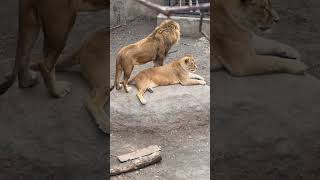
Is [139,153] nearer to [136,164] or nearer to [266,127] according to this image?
[136,164]

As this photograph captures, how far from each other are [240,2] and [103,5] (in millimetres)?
590

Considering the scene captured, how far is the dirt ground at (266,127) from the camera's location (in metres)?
2.50

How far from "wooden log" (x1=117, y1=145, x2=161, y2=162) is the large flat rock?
0.67 metres

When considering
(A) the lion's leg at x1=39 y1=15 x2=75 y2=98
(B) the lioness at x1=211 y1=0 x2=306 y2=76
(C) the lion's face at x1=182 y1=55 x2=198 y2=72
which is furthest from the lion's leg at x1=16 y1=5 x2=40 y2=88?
(C) the lion's face at x1=182 y1=55 x2=198 y2=72

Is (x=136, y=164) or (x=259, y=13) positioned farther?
(x=136, y=164)

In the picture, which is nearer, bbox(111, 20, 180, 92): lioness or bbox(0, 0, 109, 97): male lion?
bbox(0, 0, 109, 97): male lion

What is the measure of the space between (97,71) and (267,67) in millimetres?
772

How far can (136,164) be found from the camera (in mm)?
3082

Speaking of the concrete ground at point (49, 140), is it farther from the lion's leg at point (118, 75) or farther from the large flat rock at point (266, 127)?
the lion's leg at point (118, 75)

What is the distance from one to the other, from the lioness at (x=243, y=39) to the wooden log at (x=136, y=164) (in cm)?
77

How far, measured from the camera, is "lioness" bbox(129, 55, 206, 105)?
3.46 m

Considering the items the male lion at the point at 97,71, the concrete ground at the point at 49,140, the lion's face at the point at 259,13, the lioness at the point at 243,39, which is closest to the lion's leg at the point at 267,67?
the lioness at the point at 243,39

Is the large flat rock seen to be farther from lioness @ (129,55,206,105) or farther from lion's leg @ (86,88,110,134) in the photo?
lioness @ (129,55,206,105)

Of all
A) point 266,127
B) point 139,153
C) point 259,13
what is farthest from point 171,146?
point 259,13
